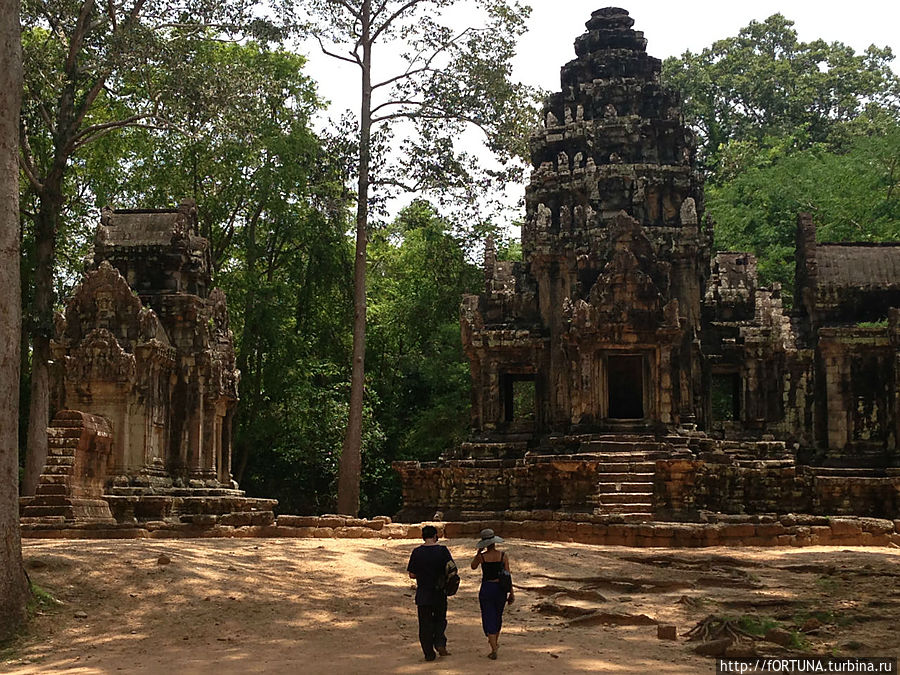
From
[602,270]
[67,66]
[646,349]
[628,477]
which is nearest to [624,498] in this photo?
[628,477]

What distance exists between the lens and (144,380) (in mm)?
22703

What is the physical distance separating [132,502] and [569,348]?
9.40m

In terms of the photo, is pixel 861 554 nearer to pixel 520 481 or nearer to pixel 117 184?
pixel 520 481

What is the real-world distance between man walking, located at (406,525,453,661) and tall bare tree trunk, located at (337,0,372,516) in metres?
16.5

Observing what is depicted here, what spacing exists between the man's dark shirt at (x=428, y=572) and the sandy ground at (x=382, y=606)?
53 centimetres

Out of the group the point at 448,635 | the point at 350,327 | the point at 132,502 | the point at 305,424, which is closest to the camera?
the point at 448,635

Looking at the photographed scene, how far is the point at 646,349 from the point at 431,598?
14.6 metres

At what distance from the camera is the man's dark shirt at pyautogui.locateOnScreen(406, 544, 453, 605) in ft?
31.0

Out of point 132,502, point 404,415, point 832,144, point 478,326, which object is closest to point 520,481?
point 478,326

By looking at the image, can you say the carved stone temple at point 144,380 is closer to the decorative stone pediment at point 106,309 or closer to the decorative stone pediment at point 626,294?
the decorative stone pediment at point 106,309

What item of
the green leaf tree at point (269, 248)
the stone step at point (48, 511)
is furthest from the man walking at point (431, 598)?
the green leaf tree at point (269, 248)

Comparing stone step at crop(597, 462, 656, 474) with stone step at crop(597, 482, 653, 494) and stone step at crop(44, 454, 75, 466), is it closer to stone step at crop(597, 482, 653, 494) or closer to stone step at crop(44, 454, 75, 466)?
stone step at crop(597, 482, 653, 494)

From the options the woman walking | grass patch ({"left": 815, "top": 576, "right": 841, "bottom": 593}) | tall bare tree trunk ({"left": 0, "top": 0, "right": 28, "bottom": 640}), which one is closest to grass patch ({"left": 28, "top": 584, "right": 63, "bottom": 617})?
tall bare tree trunk ({"left": 0, "top": 0, "right": 28, "bottom": 640})

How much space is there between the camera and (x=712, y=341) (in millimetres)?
27641
